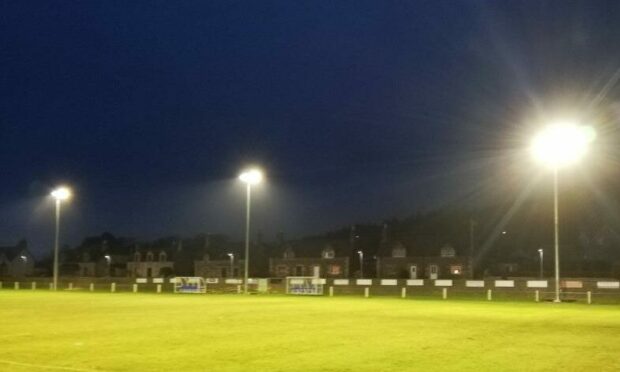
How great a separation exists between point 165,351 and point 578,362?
9.21m

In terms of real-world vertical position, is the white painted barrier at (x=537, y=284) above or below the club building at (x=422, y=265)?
below

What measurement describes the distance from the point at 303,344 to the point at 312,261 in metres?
102

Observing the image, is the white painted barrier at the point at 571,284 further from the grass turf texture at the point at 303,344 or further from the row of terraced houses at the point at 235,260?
→ the row of terraced houses at the point at 235,260

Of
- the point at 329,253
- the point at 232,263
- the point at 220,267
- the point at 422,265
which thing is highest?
the point at 329,253

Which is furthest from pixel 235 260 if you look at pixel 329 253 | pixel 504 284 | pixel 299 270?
pixel 504 284

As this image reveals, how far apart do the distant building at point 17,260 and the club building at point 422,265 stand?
77.0m

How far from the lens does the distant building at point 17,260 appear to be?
153 meters

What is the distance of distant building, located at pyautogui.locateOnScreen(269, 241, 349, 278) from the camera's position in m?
120

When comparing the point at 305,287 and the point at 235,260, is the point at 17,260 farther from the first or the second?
the point at 305,287

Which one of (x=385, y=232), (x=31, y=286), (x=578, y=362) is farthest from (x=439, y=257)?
(x=578, y=362)

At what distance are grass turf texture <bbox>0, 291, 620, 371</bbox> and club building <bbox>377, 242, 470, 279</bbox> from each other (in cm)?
7987

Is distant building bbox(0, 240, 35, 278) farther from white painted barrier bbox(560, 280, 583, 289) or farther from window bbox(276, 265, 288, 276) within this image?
white painted barrier bbox(560, 280, 583, 289)

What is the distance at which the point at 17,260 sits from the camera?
512ft

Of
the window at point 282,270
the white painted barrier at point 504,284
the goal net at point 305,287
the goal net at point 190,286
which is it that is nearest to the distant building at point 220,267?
the window at point 282,270
